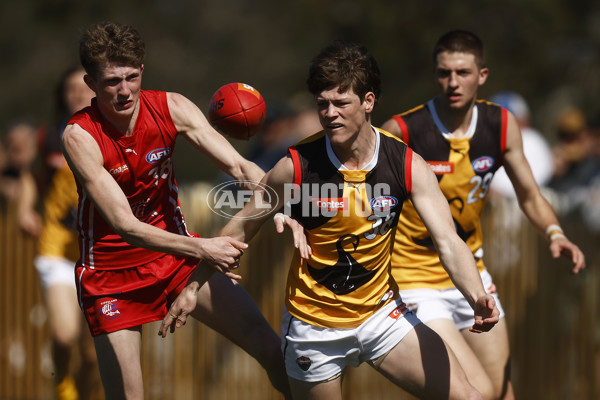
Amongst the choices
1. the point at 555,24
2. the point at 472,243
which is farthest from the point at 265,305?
the point at 555,24

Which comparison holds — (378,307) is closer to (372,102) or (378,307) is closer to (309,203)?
(309,203)

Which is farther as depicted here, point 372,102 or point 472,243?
point 472,243

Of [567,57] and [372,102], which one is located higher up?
[567,57]

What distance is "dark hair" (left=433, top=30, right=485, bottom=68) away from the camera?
6.21 m

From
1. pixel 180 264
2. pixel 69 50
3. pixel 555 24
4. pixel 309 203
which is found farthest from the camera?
pixel 69 50

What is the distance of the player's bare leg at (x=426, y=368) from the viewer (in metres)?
4.98

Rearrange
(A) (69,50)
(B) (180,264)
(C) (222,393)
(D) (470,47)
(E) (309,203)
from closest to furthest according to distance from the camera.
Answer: (E) (309,203), (B) (180,264), (D) (470,47), (C) (222,393), (A) (69,50)

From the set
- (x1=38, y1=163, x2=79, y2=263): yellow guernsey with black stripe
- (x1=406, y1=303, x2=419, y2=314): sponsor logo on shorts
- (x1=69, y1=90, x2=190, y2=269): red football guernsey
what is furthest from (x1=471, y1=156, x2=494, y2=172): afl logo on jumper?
(x1=38, y1=163, x2=79, y2=263): yellow guernsey with black stripe

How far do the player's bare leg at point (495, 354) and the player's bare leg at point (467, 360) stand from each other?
1.40ft

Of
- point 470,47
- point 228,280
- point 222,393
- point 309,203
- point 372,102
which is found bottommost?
point 222,393

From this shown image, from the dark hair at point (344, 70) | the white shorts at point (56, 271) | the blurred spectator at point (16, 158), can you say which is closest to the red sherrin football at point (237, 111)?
the dark hair at point (344, 70)

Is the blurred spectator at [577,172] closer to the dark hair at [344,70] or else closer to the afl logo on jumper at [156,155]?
the dark hair at [344,70]

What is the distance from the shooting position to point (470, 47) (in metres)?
6.23

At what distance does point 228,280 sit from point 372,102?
155 centimetres
